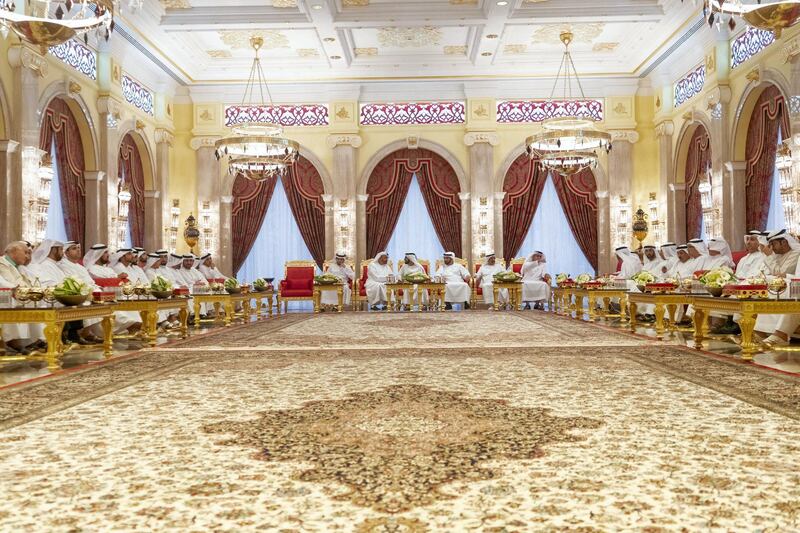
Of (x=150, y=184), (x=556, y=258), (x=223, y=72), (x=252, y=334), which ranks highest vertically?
(x=223, y=72)

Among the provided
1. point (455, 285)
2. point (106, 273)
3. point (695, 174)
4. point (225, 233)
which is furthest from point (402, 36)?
point (106, 273)

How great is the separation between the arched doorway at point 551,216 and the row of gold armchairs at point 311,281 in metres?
0.97

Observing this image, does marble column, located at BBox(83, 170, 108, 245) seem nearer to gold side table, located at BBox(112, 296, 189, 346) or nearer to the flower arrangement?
gold side table, located at BBox(112, 296, 189, 346)

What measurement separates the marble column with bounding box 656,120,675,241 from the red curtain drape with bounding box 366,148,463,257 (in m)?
4.11

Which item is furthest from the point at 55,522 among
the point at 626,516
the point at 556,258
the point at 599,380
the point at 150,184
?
the point at 556,258

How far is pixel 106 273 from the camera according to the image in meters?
8.41

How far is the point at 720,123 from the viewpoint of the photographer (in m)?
11.5

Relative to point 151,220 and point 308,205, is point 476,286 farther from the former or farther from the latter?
point 151,220

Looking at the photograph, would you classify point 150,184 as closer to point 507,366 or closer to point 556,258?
point 556,258

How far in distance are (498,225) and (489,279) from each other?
1.51 m

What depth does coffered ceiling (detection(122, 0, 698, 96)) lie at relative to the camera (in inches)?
460

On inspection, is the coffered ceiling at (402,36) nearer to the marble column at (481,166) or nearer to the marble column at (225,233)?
the marble column at (481,166)

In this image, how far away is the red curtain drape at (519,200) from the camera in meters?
15.1

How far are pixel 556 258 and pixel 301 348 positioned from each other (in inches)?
391
